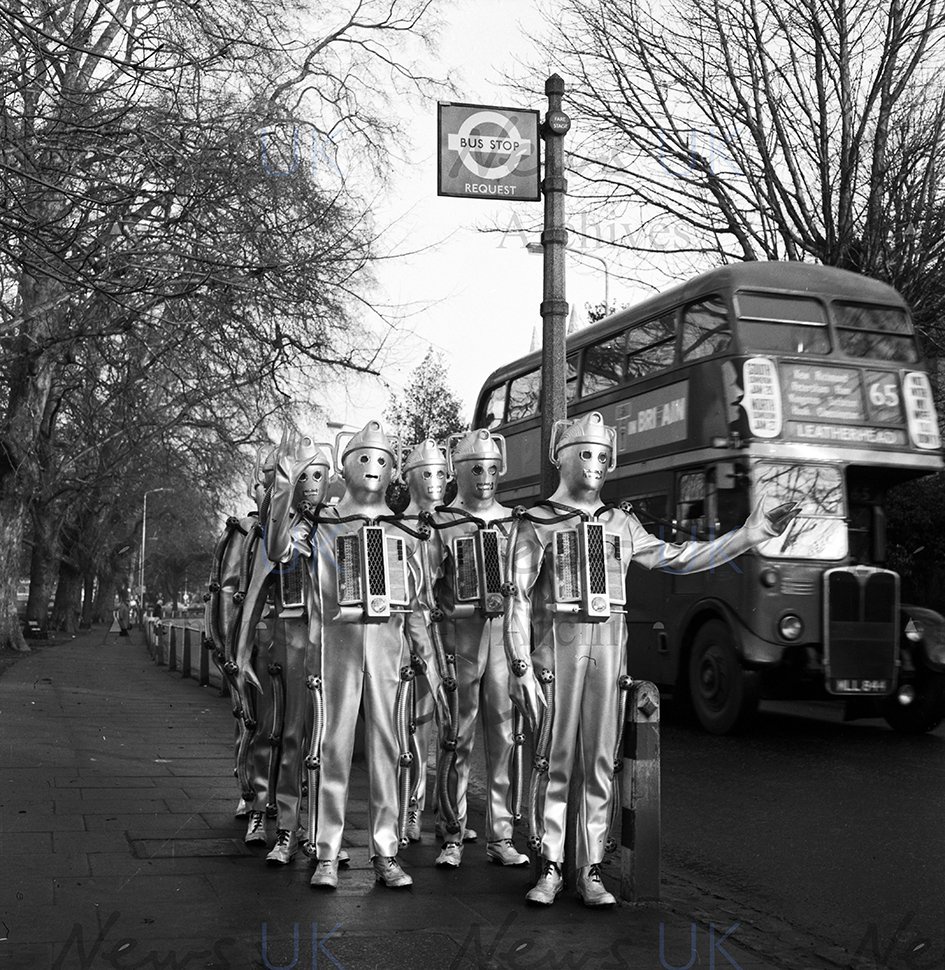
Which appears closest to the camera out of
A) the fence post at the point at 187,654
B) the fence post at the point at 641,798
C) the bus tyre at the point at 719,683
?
the fence post at the point at 641,798

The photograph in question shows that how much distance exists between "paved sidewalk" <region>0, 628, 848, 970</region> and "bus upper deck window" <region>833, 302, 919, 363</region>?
6.18m

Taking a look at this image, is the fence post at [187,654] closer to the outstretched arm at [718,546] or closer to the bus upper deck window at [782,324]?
the bus upper deck window at [782,324]

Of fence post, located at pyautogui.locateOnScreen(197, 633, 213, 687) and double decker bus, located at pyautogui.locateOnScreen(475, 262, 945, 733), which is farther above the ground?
double decker bus, located at pyautogui.locateOnScreen(475, 262, 945, 733)

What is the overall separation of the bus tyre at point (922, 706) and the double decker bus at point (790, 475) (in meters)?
0.01

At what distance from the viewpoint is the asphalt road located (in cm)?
592

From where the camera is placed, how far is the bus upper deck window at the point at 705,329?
12234mm

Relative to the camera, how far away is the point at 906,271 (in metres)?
19.3

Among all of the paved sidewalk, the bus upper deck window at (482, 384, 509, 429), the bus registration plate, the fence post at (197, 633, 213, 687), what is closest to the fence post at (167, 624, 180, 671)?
the fence post at (197, 633, 213, 687)

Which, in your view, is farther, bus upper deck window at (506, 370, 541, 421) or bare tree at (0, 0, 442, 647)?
bus upper deck window at (506, 370, 541, 421)

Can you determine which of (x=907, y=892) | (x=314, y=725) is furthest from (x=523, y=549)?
(x=907, y=892)

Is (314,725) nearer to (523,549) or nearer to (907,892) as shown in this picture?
(523,549)

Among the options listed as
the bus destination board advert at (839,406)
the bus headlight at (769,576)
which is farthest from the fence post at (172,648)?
the bus destination board advert at (839,406)

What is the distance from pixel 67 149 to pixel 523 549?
5.06m

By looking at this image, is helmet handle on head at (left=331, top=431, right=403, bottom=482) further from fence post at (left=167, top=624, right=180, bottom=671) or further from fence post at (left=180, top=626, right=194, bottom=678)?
fence post at (left=167, top=624, right=180, bottom=671)
